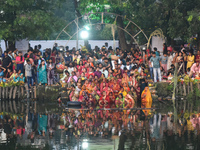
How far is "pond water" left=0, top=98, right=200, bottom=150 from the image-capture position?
12016 millimetres

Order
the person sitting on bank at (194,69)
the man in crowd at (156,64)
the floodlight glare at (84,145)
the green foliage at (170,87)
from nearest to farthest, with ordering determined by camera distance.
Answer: the floodlight glare at (84,145) < the green foliage at (170,87) < the person sitting on bank at (194,69) < the man in crowd at (156,64)

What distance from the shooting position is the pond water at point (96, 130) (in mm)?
12016

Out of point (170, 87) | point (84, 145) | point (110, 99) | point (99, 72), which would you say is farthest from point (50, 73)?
point (84, 145)

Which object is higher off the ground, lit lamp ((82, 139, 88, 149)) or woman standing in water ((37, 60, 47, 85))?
woman standing in water ((37, 60, 47, 85))

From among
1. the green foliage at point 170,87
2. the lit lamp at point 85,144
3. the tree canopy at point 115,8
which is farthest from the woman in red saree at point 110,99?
the lit lamp at point 85,144

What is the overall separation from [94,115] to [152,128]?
3.69 meters

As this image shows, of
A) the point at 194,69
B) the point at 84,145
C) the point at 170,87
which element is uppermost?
the point at 194,69

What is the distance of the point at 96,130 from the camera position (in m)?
14.2

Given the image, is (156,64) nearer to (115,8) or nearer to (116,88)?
(116,88)

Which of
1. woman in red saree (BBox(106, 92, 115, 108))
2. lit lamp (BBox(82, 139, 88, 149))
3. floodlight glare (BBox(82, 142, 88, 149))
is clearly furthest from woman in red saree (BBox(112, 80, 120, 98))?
floodlight glare (BBox(82, 142, 88, 149))

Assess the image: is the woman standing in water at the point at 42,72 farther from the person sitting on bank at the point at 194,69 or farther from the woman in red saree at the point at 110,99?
the person sitting on bank at the point at 194,69

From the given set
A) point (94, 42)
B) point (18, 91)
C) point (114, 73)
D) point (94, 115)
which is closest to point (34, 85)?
point (18, 91)

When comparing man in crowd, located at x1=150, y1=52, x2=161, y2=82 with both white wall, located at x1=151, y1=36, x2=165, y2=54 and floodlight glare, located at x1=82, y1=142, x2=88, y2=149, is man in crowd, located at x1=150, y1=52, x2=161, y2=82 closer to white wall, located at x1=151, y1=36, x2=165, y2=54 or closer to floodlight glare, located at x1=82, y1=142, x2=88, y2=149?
white wall, located at x1=151, y1=36, x2=165, y2=54

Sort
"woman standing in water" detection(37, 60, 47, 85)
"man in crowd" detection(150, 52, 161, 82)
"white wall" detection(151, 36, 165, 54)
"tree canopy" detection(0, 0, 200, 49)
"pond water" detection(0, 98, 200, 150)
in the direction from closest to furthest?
"pond water" detection(0, 98, 200, 150) < "woman standing in water" detection(37, 60, 47, 85) < "man in crowd" detection(150, 52, 161, 82) < "tree canopy" detection(0, 0, 200, 49) < "white wall" detection(151, 36, 165, 54)
